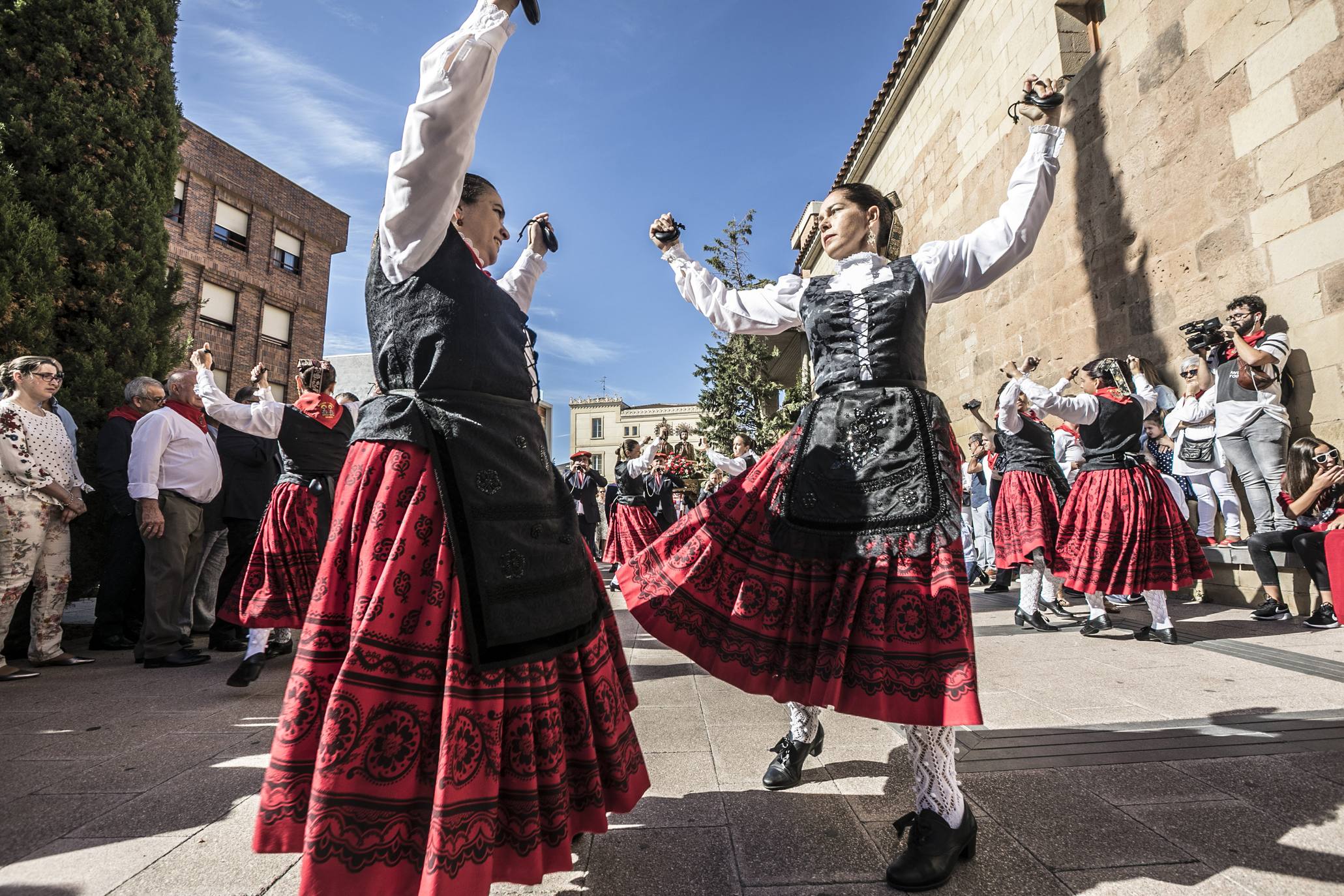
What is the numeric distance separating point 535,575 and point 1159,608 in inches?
183

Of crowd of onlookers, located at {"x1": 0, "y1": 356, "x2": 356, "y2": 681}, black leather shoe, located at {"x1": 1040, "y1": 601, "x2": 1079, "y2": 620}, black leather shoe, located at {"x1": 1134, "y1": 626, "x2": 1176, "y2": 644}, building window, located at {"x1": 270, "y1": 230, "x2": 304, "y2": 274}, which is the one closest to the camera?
crowd of onlookers, located at {"x1": 0, "y1": 356, "x2": 356, "y2": 681}

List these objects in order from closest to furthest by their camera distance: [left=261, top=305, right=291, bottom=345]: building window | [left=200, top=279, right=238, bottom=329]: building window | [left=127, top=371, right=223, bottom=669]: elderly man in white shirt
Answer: [left=127, top=371, right=223, bottom=669]: elderly man in white shirt, [left=200, top=279, right=238, bottom=329]: building window, [left=261, top=305, right=291, bottom=345]: building window

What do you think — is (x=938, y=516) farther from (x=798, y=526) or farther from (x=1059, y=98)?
(x=1059, y=98)

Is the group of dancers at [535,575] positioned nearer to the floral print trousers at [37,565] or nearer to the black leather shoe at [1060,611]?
the floral print trousers at [37,565]

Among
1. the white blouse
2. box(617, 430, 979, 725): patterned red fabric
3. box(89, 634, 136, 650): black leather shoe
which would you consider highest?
the white blouse

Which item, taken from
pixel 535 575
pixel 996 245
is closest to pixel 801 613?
pixel 535 575

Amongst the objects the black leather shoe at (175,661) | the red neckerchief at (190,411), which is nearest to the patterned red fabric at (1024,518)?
the black leather shoe at (175,661)

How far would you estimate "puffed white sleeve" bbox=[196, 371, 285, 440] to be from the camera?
3713mm

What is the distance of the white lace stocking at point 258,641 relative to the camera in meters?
3.90

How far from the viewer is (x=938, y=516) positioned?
1.92 metres

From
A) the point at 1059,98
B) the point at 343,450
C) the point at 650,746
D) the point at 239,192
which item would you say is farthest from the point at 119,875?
the point at 239,192

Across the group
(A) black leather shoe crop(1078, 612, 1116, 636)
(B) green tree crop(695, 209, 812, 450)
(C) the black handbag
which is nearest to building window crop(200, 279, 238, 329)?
(B) green tree crop(695, 209, 812, 450)

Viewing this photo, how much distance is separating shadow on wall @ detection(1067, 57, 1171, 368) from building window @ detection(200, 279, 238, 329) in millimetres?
20849

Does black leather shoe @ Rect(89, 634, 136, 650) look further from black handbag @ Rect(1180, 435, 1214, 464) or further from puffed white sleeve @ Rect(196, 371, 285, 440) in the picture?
black handbag @ Rect(1180, 435, 1214, 464)
